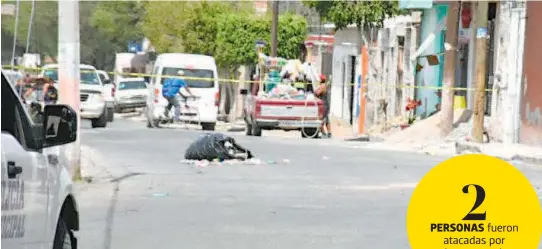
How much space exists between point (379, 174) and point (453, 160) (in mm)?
11673

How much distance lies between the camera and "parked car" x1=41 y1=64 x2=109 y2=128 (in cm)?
3215

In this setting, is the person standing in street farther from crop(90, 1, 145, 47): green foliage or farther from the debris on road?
crop(90, 1, 145, 47): green foliage

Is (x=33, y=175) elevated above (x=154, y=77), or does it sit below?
above

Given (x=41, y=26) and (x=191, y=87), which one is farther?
(x=41, y=26)

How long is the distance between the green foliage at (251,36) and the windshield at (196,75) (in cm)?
1458

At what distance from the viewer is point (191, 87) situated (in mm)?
34156

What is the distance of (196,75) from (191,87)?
38cm

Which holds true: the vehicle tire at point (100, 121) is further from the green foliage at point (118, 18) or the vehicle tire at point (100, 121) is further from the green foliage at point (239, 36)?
the green foliage at point (118, 18)

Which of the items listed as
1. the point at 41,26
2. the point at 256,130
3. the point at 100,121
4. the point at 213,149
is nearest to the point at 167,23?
the point at 41,26

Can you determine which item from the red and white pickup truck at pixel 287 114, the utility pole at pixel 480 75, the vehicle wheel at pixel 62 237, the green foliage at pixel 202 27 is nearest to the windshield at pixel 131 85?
the green foliage at pixel 202 27

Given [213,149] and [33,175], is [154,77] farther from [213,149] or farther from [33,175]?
[33,175]

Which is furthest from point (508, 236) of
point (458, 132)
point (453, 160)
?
point (458, 132)

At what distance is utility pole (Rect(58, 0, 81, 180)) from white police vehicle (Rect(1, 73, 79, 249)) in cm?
779

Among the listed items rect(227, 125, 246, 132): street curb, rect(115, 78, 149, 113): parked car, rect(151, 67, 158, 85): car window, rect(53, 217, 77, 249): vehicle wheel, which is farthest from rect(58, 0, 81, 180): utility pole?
rect(115, 78, 149, 113): parked car
